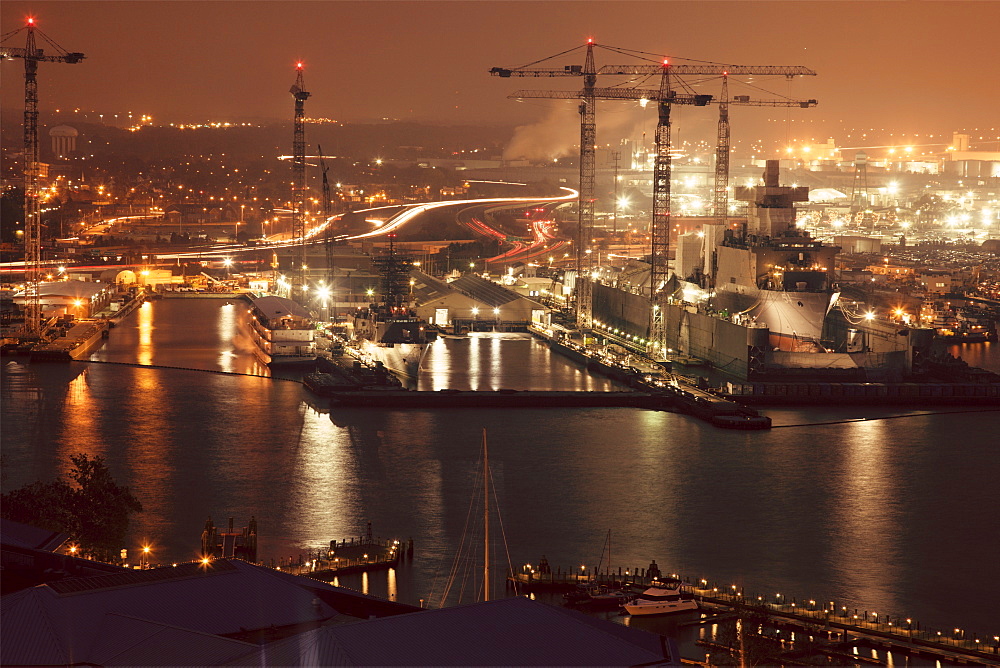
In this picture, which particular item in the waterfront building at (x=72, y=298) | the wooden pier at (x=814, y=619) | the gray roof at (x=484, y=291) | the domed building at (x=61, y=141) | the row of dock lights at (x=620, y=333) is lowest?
the wooden pier at (x=814, y=619)

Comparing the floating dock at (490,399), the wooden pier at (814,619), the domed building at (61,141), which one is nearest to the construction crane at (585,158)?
the floating dock at (490,399)

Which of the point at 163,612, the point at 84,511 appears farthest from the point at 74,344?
the point at 163,612

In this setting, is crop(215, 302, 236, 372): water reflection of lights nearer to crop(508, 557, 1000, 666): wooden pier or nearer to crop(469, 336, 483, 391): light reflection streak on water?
crop(469, 336, 483, 391): light reflection streak on water

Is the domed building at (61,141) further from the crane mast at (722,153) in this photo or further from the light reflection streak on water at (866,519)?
the light reflection streak on water at (866,519)

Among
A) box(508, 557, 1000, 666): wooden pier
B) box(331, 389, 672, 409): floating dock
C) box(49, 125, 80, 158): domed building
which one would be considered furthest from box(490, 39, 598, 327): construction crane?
box(49, 125, 80, 158): domed building

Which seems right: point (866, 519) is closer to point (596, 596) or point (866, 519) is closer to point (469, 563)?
point (596, 596)

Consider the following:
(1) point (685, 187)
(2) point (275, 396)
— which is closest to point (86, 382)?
(2) point (275, 396)
